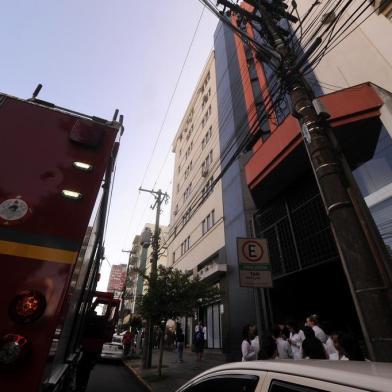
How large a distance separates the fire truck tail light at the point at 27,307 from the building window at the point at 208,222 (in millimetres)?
17586

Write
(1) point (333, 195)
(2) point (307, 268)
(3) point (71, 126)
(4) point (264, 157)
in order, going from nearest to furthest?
(3) point (71, 126) → (1) point (333, 195) → (2) point (307, 268) → (4) point (264, 157)

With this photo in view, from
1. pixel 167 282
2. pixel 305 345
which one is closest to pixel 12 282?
pixel 305 345

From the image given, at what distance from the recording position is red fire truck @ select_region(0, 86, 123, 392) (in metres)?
1.80

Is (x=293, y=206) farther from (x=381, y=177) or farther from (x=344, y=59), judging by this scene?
(x=344, y=59)

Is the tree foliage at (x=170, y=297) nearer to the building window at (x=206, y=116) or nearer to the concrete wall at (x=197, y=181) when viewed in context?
the concrete wall at (x=197, y=181)

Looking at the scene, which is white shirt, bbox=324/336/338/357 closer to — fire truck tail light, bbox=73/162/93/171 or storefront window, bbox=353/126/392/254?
storefront window, bbox=353/126/392/254

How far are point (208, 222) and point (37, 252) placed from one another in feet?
61.1

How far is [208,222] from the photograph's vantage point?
2047cm

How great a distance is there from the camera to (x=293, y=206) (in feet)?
36.0

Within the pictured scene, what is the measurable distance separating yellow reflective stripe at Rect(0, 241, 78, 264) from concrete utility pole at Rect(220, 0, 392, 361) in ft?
9.32

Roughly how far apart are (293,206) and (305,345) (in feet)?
20.9

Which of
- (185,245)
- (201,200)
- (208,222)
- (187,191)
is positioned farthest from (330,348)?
(187,191)

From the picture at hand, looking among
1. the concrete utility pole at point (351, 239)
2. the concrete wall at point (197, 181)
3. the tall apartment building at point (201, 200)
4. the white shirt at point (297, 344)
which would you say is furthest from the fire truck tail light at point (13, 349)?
the concrete wall at point (197, 181)

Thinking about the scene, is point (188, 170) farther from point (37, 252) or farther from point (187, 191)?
point (37, 252)
